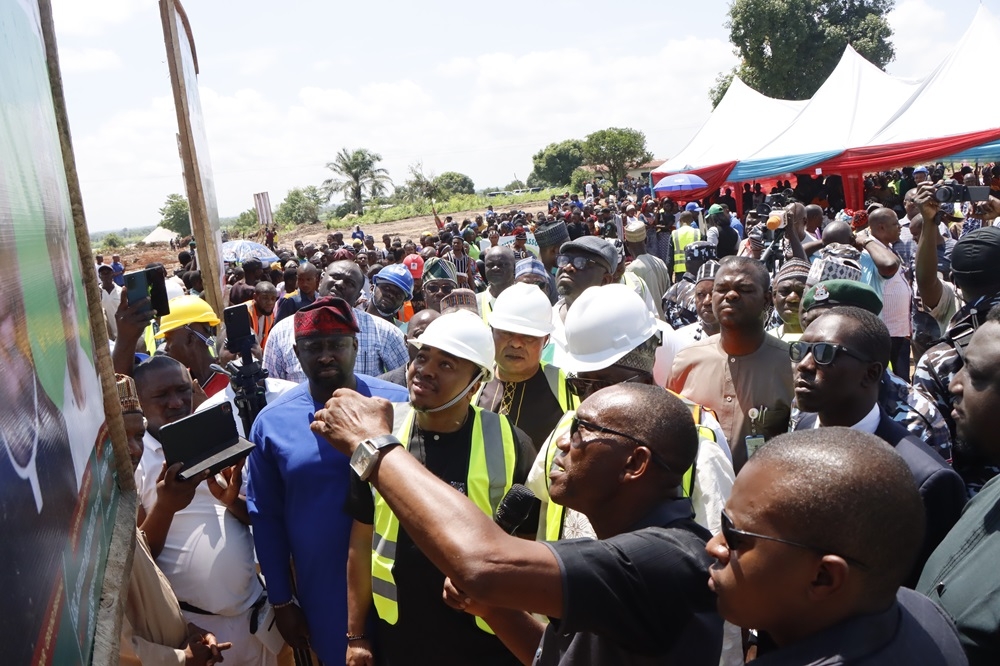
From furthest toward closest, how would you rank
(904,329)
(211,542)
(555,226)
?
1. (555,226)
2. (904,329)
3. (211,542)

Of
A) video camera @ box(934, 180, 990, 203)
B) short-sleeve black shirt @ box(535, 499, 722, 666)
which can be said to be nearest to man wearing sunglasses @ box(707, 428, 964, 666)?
short-sleeve black shirt @ box(535, 499, 722, 666)

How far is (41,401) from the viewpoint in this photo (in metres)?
1.33

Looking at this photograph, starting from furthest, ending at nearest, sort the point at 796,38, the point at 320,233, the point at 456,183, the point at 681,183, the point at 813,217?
the point at 456,183, the point at 320,233, the point at 796,38, the point at 681,183, the point at 813,217

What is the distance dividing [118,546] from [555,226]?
5.98 metres

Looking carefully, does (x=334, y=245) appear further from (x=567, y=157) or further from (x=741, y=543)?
(x=567, y=157)

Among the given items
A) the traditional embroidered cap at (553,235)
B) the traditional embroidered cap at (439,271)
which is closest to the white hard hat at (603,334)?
the traditional embroidered cap at (439,271)

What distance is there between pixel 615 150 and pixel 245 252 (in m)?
42.2

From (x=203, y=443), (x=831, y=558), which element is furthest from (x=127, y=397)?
(x=831, y=558)

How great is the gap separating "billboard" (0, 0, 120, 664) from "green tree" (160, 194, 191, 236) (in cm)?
7033

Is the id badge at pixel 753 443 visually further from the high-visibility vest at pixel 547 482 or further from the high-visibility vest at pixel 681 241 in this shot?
the high-visibility vest at pixel 681 241

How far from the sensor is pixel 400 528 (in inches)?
102

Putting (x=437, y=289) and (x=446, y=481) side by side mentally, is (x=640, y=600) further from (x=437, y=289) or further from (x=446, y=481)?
(x=437, y=289)

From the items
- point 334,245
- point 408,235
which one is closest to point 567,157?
point 408,235

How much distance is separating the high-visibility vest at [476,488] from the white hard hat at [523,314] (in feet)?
2.67
